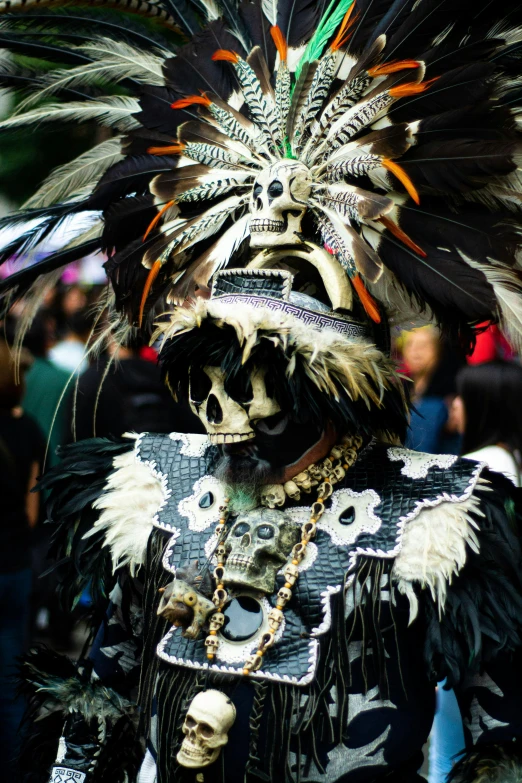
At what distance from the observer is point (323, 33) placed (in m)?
2.13

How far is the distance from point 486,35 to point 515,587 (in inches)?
47.6

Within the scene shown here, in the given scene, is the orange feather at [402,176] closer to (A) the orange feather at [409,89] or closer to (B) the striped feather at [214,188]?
(A) the orange feather at [409,89]

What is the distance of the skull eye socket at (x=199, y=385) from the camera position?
201cm

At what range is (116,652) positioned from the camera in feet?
7.34

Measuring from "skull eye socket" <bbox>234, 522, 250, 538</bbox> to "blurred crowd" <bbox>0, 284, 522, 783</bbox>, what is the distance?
99 cm

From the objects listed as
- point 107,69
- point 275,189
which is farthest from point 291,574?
point 107,69

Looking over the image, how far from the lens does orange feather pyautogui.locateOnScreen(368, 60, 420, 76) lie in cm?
193

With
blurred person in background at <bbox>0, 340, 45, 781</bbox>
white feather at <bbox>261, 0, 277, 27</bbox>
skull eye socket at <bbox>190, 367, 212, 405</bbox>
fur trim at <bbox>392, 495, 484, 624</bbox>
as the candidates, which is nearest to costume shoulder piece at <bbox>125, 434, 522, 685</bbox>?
fur trim at <bbox>392, 495, 484, 624</bbox>

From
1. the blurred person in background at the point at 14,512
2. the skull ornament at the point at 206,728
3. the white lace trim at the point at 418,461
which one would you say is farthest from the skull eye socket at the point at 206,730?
the blurred person in background at the point at 14,512

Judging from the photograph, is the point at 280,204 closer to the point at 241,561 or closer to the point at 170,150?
the point at 170,150

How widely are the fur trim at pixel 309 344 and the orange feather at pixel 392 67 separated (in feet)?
1.91

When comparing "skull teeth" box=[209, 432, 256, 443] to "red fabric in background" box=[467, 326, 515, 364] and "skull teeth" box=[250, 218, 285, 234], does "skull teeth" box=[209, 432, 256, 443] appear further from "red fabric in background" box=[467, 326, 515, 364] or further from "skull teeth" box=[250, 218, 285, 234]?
"red fabric in background" box=[467, 326, 515, 364]

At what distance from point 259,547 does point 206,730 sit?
1.26 feet

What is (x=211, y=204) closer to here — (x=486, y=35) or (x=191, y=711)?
(x=486, y=35)
